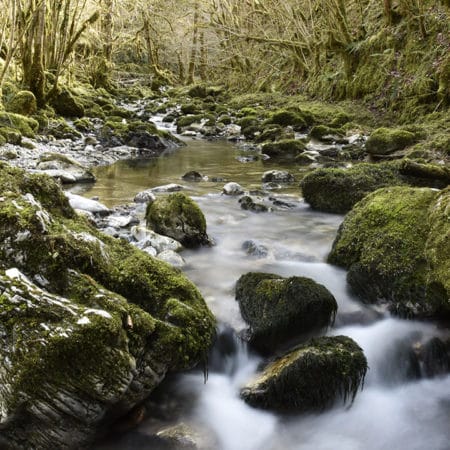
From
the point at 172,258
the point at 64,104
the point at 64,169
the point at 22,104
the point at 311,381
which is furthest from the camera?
the point at 64,104

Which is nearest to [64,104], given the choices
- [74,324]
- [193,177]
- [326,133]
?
[326,133]

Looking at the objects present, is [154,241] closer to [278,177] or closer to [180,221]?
[180,221]

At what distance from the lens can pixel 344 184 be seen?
5879 millimetres

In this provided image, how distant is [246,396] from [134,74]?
131ft

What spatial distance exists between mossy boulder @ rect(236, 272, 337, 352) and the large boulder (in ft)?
1.26

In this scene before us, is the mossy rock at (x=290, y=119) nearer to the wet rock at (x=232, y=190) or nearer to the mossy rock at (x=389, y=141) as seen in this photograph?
the mossy rock at (x=389, y=141)

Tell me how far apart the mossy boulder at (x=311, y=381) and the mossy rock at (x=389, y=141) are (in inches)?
277

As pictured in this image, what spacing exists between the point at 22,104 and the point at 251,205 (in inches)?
336

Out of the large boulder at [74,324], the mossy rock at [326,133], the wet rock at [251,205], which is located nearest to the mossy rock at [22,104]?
the mossy rock at [326,133]

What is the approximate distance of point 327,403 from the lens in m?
2.66

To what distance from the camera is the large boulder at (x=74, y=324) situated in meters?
2.04

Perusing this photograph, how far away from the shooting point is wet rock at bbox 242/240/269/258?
14.9 ft

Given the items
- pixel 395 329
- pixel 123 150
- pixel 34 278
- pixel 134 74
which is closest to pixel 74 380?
pixel 34 278

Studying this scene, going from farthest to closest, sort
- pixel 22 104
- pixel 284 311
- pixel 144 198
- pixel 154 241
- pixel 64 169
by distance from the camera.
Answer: pixel 22 104 < pixel 64 169 < pixel 144 198 < pixel 154 241 < pixel 284 311
